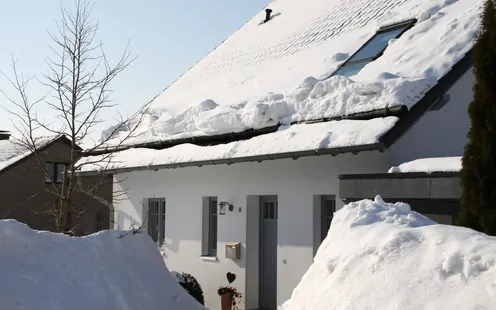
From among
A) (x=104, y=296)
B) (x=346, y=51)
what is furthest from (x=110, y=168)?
(x=104, y=296)

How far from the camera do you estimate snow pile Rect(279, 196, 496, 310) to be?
3.44 m

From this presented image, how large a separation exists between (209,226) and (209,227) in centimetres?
2

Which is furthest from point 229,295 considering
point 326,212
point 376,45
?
point 376,45

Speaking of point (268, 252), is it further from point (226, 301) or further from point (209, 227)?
point (209, 227)

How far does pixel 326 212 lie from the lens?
9.81 m

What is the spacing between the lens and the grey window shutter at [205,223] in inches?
481

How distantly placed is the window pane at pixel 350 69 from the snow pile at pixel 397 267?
619cm

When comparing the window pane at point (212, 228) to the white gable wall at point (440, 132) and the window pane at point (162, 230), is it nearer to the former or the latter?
the window pane at point (162, 230)

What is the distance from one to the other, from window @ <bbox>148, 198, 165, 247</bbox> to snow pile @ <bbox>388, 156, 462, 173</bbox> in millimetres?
6744

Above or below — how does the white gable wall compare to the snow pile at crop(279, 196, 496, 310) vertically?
above

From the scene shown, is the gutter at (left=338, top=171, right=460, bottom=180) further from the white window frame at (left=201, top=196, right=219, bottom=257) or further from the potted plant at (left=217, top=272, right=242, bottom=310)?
the white window frame at (left=201, top=196, right=219, bottom=257)

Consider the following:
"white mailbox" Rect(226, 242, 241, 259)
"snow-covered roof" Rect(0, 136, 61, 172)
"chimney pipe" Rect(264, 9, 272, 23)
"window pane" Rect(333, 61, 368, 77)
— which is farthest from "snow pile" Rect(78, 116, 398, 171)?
"snow-covered roof" Rect(0, 136, 61, 172)

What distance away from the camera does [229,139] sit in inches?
441

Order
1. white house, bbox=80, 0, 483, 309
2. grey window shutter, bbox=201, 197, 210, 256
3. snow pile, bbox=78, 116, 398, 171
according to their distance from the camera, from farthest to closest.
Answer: grey window shutter, bbox=201, 197, 210, 256 < white house, bbox=80, 0, 483, 309 < snow pile, bbox=78, 116, 398, 171
